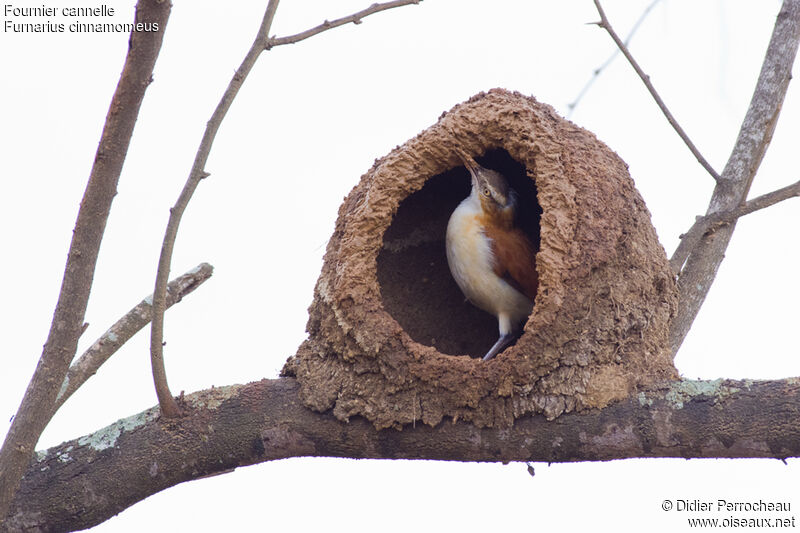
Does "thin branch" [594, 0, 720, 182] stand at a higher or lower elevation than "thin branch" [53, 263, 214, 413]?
higher

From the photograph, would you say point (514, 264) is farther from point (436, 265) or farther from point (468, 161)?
point (436, 265)

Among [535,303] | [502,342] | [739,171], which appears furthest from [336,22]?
[739,171]

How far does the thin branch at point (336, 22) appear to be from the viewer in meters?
3.88

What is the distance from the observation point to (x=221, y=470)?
5043 mm

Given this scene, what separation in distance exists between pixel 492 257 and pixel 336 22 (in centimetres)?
245

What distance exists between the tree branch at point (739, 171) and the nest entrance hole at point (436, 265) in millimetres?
1157

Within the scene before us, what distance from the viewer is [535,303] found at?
4.94 m

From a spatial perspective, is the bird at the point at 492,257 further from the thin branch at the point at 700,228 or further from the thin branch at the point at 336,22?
the thin branch at the point at 336,22

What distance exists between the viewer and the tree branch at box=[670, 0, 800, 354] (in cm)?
632

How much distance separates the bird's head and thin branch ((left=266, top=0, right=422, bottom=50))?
2.17 m

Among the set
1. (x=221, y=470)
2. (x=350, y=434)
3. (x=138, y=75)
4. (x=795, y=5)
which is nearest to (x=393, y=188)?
(x=350, y=434)

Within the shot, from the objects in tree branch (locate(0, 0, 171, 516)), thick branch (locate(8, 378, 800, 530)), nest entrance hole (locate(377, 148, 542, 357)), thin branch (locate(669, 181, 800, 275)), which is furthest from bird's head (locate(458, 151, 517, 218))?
tree branch (locate(0, 0, 171, 516))

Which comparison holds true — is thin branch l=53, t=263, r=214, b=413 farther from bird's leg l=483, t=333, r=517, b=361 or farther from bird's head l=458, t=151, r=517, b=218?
bird's head l=458, t=151, r=517, b=218

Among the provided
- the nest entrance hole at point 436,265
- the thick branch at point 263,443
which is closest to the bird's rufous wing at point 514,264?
the nest entrance hole at point 436,265
